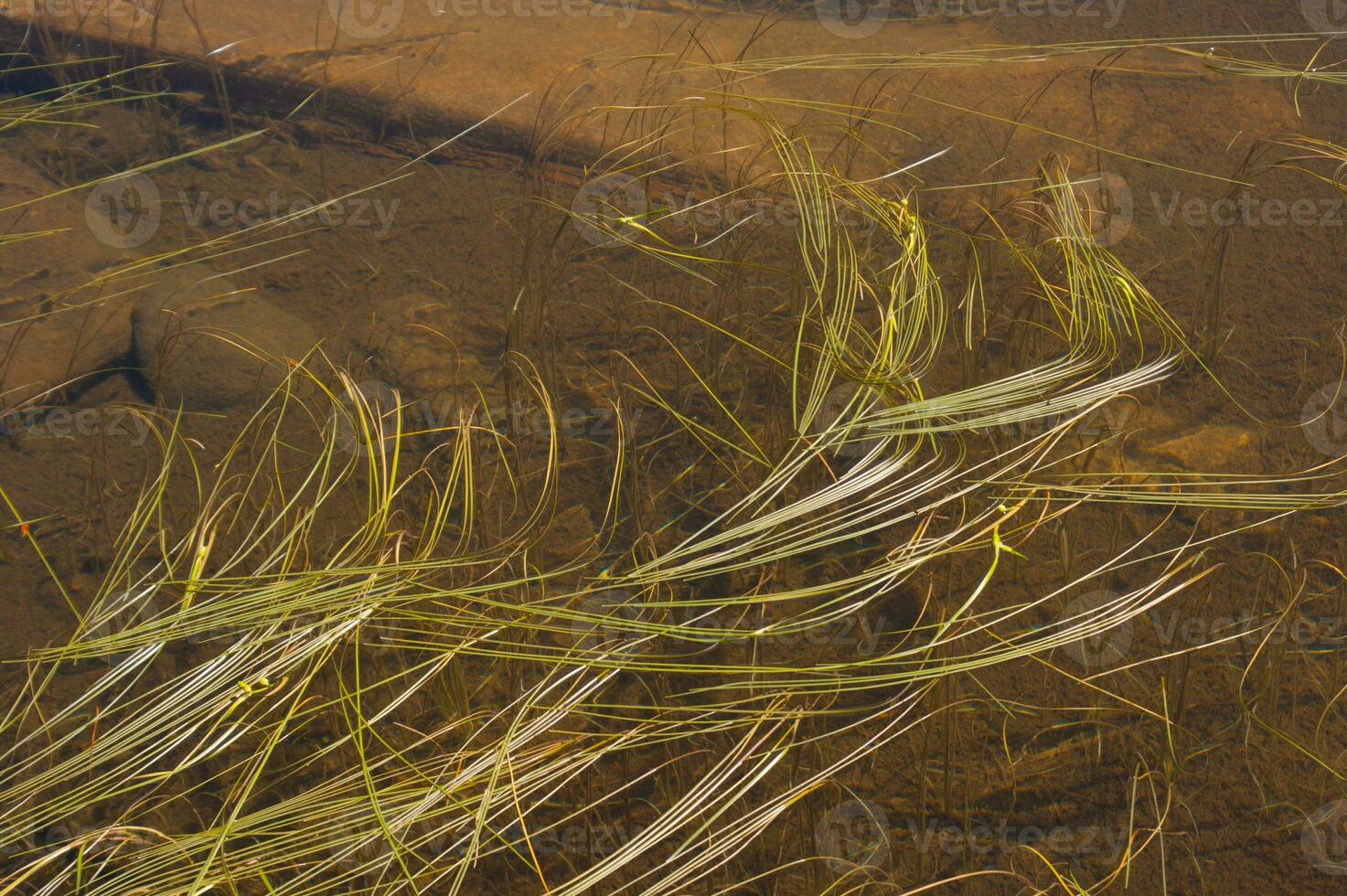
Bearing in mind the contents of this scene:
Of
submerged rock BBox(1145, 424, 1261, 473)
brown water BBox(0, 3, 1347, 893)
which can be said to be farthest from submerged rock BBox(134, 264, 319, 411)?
submerged rock BBox(1145, 424, 1261, 473)

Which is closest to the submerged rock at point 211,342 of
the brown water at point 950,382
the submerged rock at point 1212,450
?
the brown water at point 950,382

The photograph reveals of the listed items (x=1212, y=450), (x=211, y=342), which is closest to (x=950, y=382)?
(x=1212, y=450)

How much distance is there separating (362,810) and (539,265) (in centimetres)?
138

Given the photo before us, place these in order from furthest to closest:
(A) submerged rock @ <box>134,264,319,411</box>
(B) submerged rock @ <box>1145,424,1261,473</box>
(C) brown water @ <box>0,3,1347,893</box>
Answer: (A) submerged rock @ <box>134,264,319,411</box> < (B) submerged rock @ <box>1145,424,1261,473</box> < (C) brown water @ <box>0,3,1347,893</box>

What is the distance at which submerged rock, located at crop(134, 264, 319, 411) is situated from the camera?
2107 millimetres

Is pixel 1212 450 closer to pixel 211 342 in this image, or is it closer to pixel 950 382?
pixel 950 382

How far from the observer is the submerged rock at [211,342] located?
2107mm

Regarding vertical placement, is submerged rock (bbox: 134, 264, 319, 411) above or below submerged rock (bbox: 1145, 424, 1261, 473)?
above

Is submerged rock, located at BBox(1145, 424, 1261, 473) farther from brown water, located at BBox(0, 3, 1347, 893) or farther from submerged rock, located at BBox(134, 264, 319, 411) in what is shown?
submerged rock, located at BBox(134, 264, 319, 411)

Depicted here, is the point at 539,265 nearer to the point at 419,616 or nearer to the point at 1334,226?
the point at 419,616

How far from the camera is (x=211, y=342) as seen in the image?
7.09 ft

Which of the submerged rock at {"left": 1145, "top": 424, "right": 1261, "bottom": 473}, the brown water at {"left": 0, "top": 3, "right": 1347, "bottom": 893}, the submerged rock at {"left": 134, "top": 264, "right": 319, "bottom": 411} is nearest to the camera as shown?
the brown water at {"left": 0, "top": 3, "right": 1347, "bottom": 893}

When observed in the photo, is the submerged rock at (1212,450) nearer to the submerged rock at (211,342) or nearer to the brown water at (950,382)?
the brown water at (950,382)

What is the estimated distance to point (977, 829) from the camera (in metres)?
1.49
